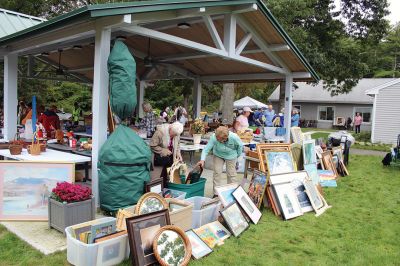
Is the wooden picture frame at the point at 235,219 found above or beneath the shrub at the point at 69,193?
beneath

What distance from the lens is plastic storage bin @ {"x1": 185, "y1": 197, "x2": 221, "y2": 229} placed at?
14.6 ft

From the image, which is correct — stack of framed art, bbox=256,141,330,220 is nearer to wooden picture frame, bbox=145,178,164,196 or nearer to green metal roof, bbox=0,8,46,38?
wooden picture frame, bbox=145,178,164,196

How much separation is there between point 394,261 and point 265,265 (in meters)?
1.51

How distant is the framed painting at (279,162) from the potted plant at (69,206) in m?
2.92

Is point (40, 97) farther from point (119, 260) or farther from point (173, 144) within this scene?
point (119, 260)

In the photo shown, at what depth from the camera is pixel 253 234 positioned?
4711mm

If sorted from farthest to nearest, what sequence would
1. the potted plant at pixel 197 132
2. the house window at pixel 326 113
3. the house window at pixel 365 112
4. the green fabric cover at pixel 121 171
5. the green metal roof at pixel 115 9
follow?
the house window at pixel 326 113 → the house window at pixel 365 112 → the potted plant at pixel 197 132 → the green fabric cover at pixel 121 171 → the green metal roof at pixel 115 9

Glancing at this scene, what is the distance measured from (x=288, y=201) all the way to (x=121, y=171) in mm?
2608

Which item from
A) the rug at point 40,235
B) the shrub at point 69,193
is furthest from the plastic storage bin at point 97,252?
the shrub at point 69,193

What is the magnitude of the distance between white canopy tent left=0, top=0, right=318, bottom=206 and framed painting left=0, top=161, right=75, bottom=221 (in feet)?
1.86

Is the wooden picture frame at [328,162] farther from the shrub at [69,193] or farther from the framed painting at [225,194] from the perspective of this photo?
the shrub at [69,193]

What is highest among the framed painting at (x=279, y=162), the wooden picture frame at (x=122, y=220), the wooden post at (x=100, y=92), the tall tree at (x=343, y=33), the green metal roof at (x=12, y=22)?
the tall tree at (x=343, y=33)

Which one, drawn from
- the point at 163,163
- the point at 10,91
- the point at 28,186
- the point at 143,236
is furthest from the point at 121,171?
the point at 10,91

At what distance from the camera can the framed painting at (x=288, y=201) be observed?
17.9 ft
